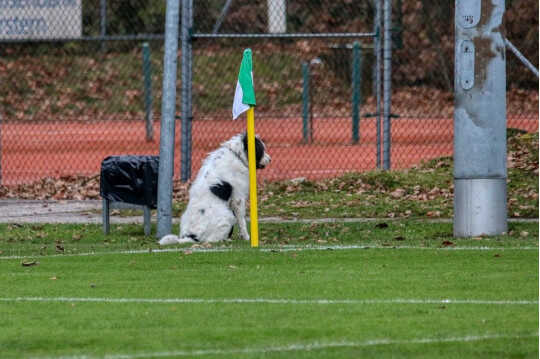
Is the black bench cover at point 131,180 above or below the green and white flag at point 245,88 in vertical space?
below

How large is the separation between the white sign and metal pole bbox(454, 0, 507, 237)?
28.9 feet

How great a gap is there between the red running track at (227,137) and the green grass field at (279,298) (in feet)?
26.2

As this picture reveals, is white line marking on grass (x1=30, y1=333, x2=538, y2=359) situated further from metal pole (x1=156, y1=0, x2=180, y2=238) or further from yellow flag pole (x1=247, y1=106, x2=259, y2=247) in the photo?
metal pole (x1=156, y1=0, x2=180, y2=238)

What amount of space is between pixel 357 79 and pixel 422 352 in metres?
13.9

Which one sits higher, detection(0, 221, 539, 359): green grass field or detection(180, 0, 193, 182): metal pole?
detection(180, 0, 193, 182): metal pole

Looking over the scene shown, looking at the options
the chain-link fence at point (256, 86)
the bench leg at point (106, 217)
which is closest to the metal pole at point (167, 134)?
the bench leg at point (106, 217)

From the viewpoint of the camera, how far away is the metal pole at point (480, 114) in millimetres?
11156

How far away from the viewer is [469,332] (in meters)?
6.73

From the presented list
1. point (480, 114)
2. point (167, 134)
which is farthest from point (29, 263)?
point (480, 114)

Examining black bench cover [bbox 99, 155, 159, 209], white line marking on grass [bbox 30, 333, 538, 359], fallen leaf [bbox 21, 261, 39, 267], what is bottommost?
white line marking on grass [bbox 30, 333, 538, 359]

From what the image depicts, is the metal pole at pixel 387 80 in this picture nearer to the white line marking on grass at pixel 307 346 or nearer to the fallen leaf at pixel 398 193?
the fallen leaf at pixel 398 193

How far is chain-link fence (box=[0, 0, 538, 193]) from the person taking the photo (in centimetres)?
2489

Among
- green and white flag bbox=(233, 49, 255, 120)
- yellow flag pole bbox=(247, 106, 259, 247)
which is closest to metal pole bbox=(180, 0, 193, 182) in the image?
yellow flag pole bbox=(247, 106, 259, 247)

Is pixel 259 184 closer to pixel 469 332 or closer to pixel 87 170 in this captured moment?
pixel 87 170
